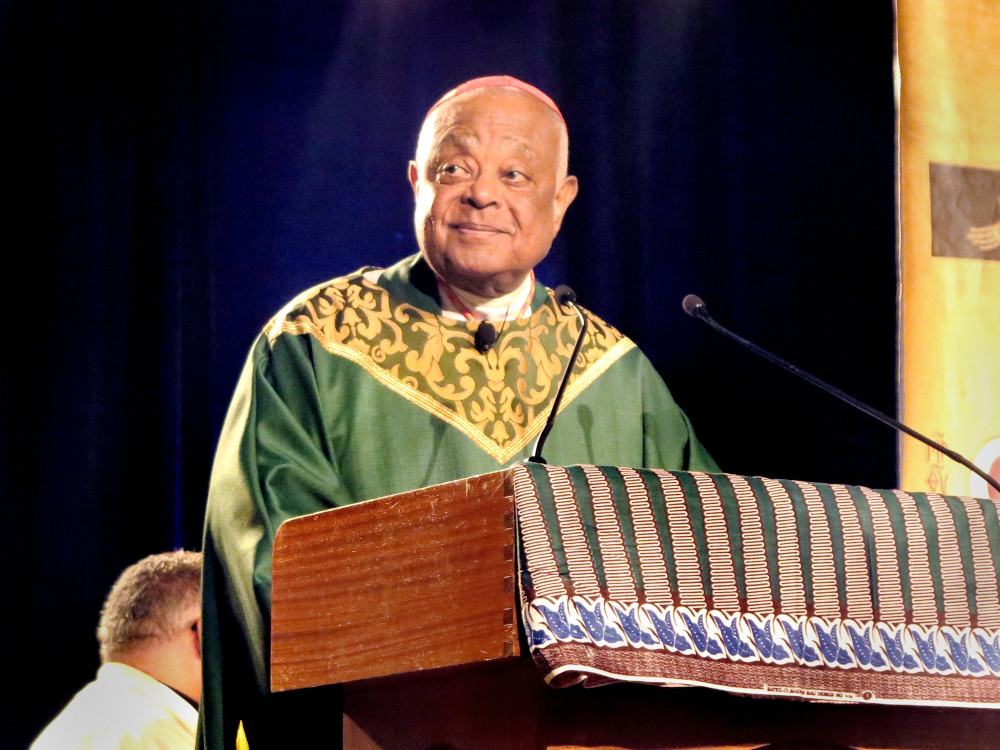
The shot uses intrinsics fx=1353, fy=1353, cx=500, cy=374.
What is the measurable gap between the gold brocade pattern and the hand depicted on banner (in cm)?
137

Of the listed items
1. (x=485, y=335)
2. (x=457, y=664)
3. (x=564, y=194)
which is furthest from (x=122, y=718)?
(x=457, y=664)

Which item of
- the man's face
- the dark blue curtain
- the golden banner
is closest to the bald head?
the man's face

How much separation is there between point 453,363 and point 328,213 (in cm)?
109

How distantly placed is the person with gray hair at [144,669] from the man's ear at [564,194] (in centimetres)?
143

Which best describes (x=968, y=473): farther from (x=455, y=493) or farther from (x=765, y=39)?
(x=455, y=493)

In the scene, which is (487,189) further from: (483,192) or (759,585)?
(759,585)

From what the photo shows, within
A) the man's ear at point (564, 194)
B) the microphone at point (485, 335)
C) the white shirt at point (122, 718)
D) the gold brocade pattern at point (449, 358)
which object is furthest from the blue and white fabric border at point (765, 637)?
the white shirt at point (122, 718)

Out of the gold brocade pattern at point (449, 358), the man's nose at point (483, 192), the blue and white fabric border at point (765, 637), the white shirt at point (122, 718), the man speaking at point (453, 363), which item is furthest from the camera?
the white shirt at point (122, 718)

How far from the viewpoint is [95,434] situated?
12.7 ft

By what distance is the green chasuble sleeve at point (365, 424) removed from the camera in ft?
8.18

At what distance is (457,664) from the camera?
167cm

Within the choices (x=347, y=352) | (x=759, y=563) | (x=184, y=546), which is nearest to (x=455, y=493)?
(x=759, y=563)

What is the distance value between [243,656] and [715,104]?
246 centimetres

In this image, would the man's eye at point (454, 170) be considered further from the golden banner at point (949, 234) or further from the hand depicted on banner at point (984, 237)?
the hand depicted on banner at point (984, 237)
